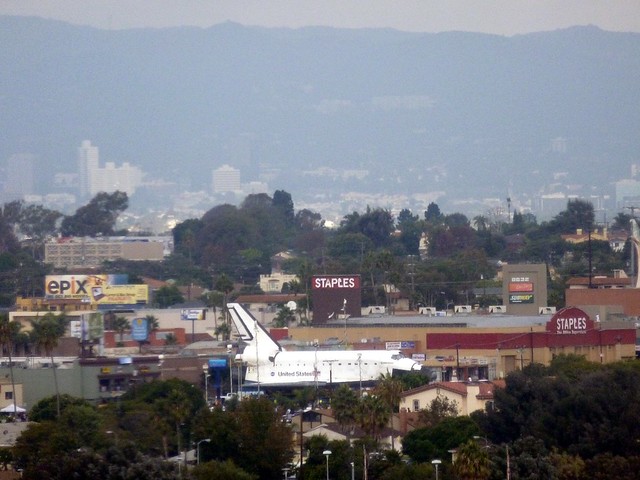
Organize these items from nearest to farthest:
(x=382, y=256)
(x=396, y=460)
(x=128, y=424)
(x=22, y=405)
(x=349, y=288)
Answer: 1. (x=396, y=460)
2. (x=128, y=424)
3. (x=22, y=405)
4. (x=349, y=288)
5. (x=382, y=256)

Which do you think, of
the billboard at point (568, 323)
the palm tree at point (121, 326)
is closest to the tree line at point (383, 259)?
the palm tree at point (121, 326)

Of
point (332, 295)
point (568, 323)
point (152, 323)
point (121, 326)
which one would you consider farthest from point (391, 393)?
point (152, 323)

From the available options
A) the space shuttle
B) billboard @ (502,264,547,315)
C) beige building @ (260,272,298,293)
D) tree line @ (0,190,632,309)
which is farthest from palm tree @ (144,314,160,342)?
beige building @ (260,272,298,293)

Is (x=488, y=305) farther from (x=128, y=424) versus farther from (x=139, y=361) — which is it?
(x=128, y=424)

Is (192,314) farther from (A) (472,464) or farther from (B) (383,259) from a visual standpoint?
(A) (472,464)

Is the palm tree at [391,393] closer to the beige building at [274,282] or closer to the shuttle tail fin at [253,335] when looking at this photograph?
the shuttle tail fin at [253,335]

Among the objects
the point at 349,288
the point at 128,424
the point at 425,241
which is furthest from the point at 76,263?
the point at 128,424

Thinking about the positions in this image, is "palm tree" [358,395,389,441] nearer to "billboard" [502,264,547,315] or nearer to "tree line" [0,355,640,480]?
"tree line" [0,355,640,480]
